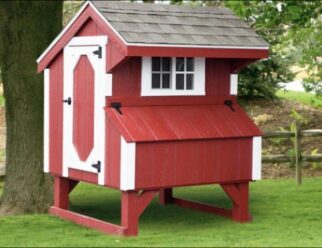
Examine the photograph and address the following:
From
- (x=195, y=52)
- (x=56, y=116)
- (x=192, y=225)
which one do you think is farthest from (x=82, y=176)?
(x=195, y=52)

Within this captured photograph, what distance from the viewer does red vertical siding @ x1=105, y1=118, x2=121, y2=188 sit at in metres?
9.80

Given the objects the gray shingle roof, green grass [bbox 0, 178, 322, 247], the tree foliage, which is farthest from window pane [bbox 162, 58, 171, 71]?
the tree foliage

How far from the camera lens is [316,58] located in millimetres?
16891

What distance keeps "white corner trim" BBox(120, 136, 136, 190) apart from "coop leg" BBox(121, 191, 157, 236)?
0.53 feet

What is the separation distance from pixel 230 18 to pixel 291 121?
29.5 ft

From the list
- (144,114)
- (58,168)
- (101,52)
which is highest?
(101,52)

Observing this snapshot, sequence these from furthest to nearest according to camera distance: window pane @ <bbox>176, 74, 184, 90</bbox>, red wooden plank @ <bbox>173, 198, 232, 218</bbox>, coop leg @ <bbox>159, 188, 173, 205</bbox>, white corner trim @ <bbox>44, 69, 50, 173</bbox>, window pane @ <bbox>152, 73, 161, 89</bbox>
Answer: coop leg @ <bbox>159, 188, 173, 205</bbox> → red wooden plank @ <bbox>173, 198, 232, 218</bbox> → white corner trim @ <bbox>44, 69, 50, 173</bbox> → window pane @ <bbox>176, 74, 184, 90</bbox> → window pane @ <bbox>152, 73, 161, 89</bbox>

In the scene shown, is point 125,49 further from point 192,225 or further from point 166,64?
point 192,225

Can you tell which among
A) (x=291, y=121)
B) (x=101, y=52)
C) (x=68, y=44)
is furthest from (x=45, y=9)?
(x=291, y=121)

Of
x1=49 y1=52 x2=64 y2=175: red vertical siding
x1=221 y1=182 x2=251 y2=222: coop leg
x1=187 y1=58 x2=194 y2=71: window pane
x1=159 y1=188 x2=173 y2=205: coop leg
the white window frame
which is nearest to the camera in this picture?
the white window frame

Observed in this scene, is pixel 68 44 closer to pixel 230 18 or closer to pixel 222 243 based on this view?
pixel 230 18

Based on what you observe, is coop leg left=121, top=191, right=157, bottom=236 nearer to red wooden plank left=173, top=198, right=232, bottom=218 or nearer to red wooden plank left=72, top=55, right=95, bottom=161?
red wooden plank left=72, top=55, right=95, bottom=161

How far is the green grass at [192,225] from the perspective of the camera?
9.62 meters

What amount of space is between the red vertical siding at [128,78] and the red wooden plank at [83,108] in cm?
36
